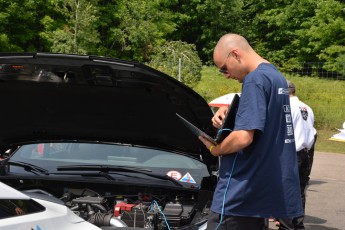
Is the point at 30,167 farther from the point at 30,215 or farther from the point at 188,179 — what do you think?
the point at 30,215

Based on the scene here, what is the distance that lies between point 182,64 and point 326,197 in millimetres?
13010

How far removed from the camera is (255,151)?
365cm

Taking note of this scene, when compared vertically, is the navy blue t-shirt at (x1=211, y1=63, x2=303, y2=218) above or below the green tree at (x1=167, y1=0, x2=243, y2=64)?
below

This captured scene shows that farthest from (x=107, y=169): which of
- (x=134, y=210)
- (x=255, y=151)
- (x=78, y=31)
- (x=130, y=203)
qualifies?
(x=78, y=31)

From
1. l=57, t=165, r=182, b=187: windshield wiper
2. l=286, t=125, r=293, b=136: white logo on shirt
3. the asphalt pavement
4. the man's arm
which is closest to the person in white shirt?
the asphalt pavement

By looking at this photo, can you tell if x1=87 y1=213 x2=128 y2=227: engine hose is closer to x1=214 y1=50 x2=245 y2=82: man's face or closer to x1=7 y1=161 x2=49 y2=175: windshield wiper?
x1=7 y1=161 x2=49 y2=175: windshield wiper

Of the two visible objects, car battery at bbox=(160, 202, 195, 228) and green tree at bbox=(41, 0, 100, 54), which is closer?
car battery at bbox=(160, 202, 195, 228)

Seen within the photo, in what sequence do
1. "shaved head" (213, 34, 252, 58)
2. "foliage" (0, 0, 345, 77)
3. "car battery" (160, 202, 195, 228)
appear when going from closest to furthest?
"shaved head" (213, 34, 252, 58) → "car battery" (160, 202, 195, 228) → "foliage" (0, 0, 345, 77)

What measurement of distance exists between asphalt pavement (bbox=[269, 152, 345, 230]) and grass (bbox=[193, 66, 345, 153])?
3672 mm

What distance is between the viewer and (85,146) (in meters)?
5.47

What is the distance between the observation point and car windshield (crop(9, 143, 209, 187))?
516 centimetres

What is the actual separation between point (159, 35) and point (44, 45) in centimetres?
875

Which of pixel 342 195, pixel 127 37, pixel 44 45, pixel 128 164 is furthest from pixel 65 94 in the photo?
pixel 44 45

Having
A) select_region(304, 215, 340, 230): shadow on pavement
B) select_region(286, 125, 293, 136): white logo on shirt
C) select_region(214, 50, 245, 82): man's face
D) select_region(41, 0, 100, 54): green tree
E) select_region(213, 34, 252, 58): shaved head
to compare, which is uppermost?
select_region(41, 0, 100, 54): green tree
